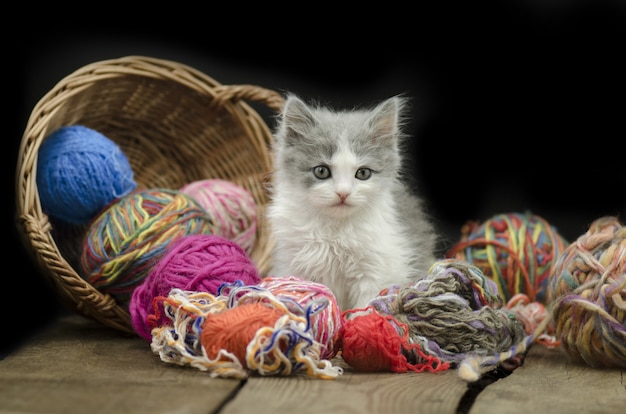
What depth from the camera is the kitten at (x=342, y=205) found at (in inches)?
70.9

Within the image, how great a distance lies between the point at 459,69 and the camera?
2.43 m

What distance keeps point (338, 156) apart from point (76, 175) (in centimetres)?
68

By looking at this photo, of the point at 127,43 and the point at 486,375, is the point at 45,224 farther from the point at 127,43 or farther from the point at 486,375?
the point at 486,375

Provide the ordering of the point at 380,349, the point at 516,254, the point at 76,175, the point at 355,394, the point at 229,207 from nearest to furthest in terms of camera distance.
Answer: the point at 355,394 → the point at 380,349 → the point at 76,175 → the point at 516,254 → the point at 229,207

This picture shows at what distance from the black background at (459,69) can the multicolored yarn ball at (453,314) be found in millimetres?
680

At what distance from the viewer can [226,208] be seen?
2223 millimetres

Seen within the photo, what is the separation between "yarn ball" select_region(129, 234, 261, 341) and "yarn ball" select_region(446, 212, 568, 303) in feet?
2.24

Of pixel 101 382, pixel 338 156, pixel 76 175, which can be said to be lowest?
pixel 101 382

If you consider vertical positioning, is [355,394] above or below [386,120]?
below

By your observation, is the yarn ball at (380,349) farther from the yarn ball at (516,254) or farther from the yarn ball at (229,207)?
the yarn ball at (229,207)

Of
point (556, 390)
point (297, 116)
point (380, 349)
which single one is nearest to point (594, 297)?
point (556, 390)

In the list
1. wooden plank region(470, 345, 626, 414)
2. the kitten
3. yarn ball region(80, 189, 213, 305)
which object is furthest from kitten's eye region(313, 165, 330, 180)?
wooden plank region(470, 345, 626, 414)

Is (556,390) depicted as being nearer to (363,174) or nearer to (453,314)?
(453,314)

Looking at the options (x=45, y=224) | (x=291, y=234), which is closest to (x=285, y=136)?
(x=291, y=234)
